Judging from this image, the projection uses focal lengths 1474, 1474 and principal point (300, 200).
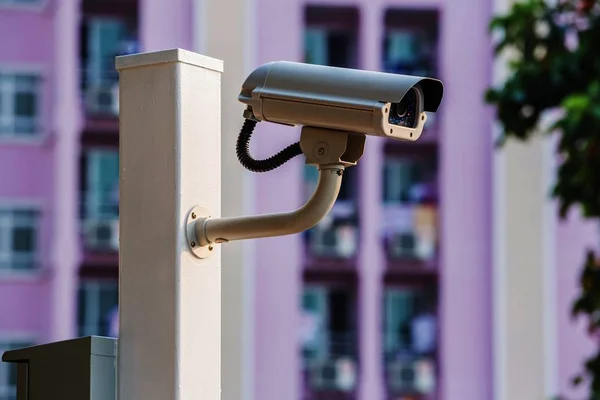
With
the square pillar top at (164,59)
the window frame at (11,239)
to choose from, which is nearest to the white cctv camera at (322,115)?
the square pillar top at (164,59)

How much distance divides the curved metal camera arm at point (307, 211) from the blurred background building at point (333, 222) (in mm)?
15153

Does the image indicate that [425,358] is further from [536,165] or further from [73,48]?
[73,48]

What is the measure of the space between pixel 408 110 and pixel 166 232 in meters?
0.43

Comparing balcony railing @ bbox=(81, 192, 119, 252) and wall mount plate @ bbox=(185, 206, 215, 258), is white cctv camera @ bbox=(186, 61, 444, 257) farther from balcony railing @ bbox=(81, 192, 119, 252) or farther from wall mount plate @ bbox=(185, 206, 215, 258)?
balcony railing @ bbox=(81, 192, 119, 252)

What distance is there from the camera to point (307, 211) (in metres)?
2.34

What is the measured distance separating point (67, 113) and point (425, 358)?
5.36 metres

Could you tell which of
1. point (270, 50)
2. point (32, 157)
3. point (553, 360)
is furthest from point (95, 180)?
point (553, 360)

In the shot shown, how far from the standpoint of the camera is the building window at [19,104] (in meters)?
17.9

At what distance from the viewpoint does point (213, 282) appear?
2.42 meters

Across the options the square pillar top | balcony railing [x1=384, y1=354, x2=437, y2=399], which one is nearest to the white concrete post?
the square pillar top

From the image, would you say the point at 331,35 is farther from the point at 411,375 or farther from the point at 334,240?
the point at 411,375

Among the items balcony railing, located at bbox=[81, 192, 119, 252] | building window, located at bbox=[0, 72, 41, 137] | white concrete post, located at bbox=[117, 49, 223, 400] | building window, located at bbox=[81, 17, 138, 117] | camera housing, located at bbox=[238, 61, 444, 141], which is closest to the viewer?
camera housing, located at bbox=[238, 61, 444, 141]

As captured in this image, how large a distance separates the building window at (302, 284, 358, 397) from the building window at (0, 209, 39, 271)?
3420mm

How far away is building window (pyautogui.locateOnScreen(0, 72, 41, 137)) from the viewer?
1792cm
